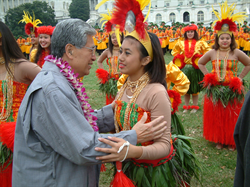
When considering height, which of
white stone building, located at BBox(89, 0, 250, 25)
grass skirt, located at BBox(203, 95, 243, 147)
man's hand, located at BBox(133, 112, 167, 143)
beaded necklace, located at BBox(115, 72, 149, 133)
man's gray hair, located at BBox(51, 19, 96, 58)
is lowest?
grass skirt, located at BBox(203, 95, 243, 147)

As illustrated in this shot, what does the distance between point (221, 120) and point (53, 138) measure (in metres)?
4.26

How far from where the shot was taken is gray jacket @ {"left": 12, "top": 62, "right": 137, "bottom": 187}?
5.01ft

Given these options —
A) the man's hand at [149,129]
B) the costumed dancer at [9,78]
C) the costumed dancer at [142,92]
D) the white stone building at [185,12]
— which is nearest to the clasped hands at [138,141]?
the man's hand at [149,129]

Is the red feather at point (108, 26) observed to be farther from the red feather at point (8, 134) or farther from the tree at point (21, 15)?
the tree at point (21, 15)

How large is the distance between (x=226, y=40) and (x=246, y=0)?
6820 cm

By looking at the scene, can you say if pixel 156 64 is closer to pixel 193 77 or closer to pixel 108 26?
pixel 108 26

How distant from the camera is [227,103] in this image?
15.7ft

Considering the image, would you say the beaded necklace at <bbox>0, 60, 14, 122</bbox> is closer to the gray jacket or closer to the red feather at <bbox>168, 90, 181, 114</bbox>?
the gray jacket

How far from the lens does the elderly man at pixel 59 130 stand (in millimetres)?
1533

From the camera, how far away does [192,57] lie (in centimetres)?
744

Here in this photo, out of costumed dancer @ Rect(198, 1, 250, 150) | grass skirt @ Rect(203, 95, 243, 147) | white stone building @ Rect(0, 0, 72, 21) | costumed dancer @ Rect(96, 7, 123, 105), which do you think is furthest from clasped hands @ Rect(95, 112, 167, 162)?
white stone building @ Rect(0, 0, 72, 21)

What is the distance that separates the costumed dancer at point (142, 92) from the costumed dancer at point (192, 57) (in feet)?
17.9

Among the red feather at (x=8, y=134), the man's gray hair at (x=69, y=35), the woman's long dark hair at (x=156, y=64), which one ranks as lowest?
the red feather at (x=8, y=134)

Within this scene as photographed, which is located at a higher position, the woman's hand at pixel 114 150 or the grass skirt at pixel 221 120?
the woman's hand at pixel 114 150
